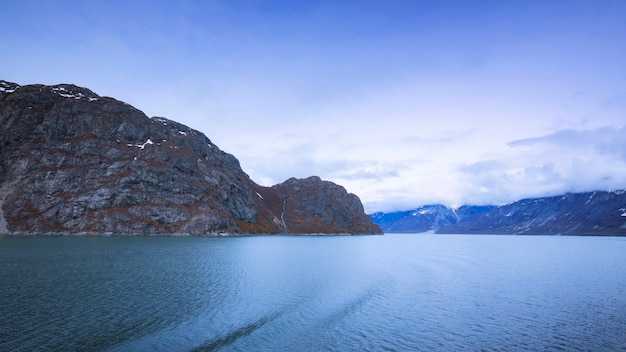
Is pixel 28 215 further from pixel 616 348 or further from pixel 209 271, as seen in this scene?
pixel 616 348

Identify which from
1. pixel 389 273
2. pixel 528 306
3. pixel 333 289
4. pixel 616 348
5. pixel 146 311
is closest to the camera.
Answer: pixel 616 348

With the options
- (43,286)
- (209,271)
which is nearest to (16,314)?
(43,286)

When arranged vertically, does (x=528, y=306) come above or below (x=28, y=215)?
below

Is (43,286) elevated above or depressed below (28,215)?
below

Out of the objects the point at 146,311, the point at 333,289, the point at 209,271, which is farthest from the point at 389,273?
the point at 146,311

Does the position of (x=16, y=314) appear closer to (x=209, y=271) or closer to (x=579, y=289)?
(x=209, y=271)

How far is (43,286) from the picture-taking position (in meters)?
52.2

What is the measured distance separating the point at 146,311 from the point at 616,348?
49.9 m

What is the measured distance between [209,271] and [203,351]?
159 ft

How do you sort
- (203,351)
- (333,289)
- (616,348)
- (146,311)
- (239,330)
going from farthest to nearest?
1. (333,289)
2. (146,311)
3. (239,330)
4. (616,348)
5. (203,351)

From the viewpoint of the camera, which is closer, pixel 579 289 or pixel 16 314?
pixel 16 314

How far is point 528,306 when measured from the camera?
51.4 meters

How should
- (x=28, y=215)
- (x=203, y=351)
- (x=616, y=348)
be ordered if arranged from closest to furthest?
(x=203, y=351) → (x=616, y=348) → (x=28, y=215)

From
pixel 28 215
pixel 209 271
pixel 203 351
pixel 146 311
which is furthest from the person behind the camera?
pixel 28 215
